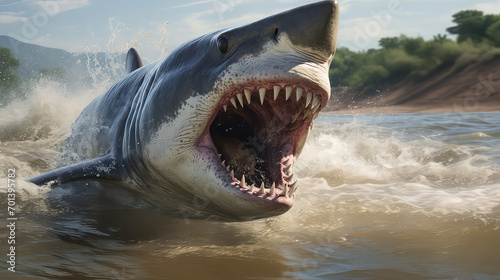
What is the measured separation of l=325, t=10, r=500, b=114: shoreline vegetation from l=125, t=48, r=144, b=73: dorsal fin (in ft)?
89.9

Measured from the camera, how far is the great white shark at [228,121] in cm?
202

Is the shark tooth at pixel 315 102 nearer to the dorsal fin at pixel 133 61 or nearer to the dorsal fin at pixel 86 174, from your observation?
the dorsal fin at pixel 86 174

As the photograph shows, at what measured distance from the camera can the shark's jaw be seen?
213 cm

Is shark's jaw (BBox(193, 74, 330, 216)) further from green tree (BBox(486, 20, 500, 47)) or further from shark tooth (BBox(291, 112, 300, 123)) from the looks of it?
green tree (BBox(486, 20, 500, 47))

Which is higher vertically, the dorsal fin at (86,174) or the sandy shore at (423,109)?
the sandy shore at (423,109)

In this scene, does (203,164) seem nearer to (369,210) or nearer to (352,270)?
(352,270)

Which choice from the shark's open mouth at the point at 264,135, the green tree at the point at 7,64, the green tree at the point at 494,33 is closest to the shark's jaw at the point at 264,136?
the shark's open mouth at the point at 264,135

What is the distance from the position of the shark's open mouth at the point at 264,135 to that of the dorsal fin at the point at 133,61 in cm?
274

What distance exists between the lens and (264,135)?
264 cm

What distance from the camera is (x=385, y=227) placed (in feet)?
9.35

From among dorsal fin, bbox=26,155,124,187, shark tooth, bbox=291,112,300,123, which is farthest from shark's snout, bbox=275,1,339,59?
dorsal fin, bbox=26,155,124,187

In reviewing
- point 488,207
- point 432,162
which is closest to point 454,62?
point 432,162

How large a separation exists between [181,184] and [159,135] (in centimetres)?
29

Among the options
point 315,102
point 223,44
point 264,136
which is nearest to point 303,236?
point 264,136
